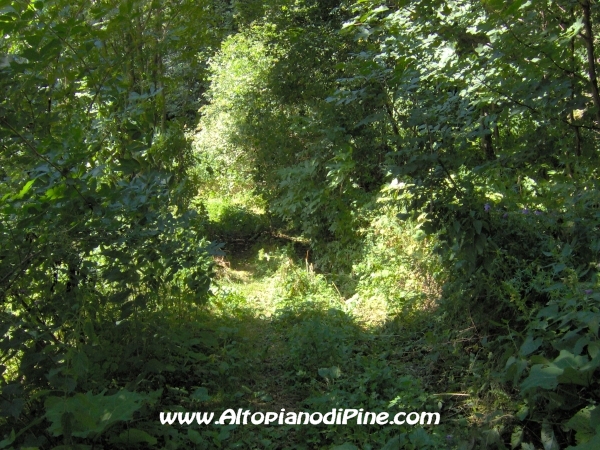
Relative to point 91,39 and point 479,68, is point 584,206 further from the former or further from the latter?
point 91,39

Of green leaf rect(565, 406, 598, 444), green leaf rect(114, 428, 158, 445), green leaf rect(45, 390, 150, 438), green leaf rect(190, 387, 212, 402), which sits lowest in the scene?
green leaf rect(190, 387, 212, 402)

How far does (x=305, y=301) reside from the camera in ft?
20.9

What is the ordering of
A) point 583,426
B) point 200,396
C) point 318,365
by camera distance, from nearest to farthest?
point 583,426 < point 200,396 < point 318,365

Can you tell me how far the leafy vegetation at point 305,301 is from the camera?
107 inches

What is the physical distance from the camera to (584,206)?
3.61 m

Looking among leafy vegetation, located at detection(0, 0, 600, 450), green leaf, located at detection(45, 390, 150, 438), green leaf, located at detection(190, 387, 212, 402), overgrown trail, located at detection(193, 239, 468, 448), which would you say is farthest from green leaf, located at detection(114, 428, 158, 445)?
overgrown trail, located at detection(193, 239, 468, 448)

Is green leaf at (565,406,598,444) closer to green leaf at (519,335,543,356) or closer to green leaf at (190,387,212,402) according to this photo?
green leaf at (519,335,543,356)

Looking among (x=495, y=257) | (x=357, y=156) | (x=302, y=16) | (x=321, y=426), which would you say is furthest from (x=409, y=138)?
(x=302, y=16)

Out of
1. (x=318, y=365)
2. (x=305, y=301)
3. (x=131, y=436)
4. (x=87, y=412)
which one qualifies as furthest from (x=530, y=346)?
(x=305, y=301)

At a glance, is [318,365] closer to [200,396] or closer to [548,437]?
[200,396]

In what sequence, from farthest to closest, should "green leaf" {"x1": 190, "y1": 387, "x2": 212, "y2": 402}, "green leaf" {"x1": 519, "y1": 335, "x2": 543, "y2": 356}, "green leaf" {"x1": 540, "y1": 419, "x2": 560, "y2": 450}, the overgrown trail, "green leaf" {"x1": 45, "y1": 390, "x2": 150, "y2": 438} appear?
the overgrown trail, "green leaf" {"x1": 190, "y1": 387, "x2": 212, "y2": 402}, "green leaf" {"x1": 519, "y1": 335, "x2": 543, "y2": 356}, "green leaf" {"x1": 540, "y1": 419, "x2": 560, "y2": 450}, "green leaf" {"x1": 45, "y1": 390, "x2": 150, "y2": 438}

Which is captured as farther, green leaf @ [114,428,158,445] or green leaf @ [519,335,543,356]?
green leaf @ [519,335,543,356]

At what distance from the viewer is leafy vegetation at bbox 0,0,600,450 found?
2721 mm

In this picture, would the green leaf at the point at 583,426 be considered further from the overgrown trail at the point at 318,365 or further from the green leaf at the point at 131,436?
the green leaf at the point at 131,436
